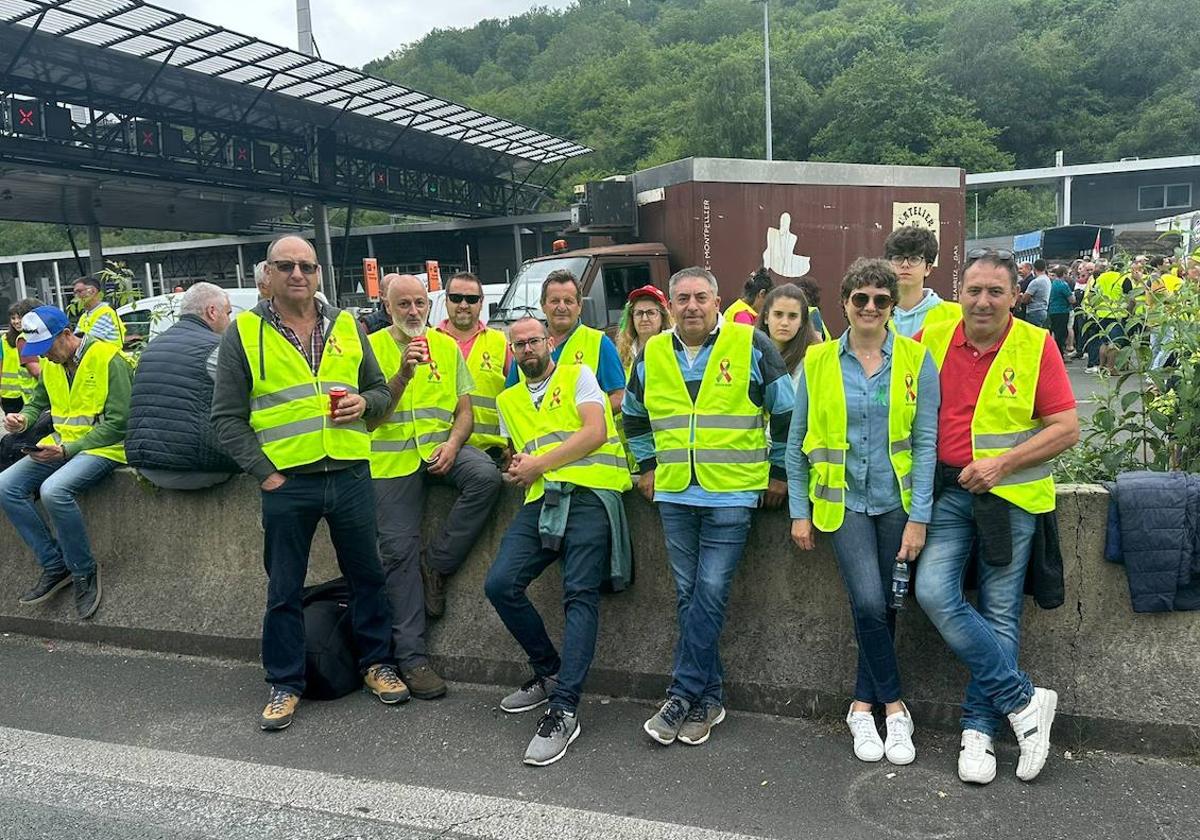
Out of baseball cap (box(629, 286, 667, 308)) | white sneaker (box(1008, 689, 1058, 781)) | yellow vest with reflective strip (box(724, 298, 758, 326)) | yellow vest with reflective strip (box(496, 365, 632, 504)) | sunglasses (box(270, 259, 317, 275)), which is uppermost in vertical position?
sunglasses (box(270, 259, 317, 275))

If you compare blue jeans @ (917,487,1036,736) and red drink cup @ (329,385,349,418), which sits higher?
red drink cup @ (329,385,349,418)

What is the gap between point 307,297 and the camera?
12.3 ft

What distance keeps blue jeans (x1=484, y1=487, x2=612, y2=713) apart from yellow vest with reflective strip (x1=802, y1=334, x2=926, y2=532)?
0.91 meters

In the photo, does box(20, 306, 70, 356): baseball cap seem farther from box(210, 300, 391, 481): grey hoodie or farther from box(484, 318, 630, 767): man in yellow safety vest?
box(484, 318, 630, 767): man in yellow safety vest

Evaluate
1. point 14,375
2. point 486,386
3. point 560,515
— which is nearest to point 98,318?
point 14,375

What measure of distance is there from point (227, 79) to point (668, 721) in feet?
75.4

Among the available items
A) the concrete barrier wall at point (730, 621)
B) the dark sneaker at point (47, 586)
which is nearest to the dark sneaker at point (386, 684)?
the concrete barrier wall at point (730, 621)

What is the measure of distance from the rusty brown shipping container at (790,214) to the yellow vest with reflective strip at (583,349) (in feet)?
22.9

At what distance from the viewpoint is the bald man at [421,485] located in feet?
13.6

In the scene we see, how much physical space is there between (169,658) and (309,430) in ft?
5.75

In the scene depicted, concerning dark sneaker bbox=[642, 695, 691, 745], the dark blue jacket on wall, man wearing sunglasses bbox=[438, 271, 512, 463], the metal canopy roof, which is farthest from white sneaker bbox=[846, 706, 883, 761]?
the metal canopy roof

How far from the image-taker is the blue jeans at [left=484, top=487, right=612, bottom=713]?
361cm

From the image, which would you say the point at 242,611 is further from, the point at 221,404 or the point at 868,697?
the point at 868,697

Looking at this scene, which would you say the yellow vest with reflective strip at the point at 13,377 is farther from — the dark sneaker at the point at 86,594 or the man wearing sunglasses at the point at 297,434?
the man wearing sunglasses at the point at 297,434
